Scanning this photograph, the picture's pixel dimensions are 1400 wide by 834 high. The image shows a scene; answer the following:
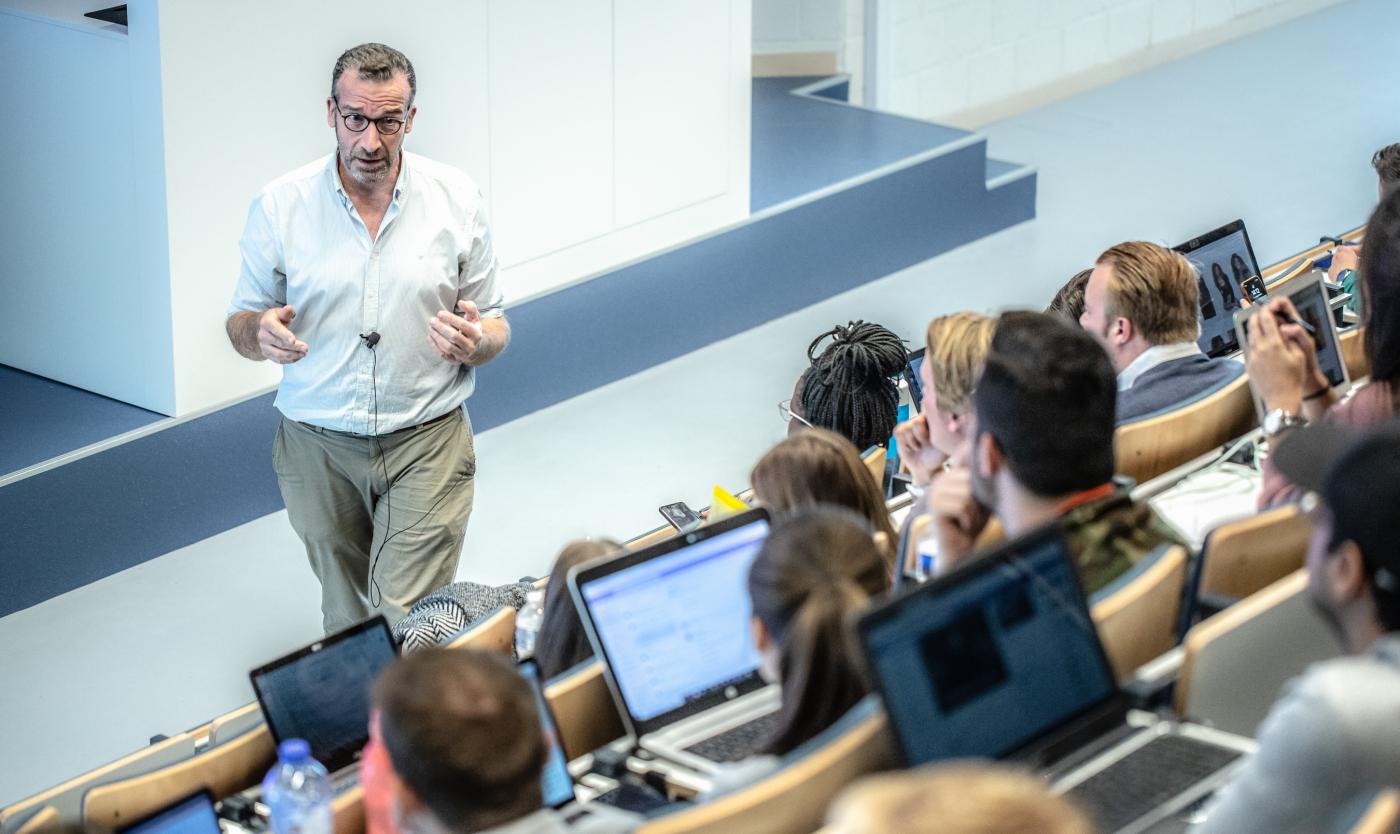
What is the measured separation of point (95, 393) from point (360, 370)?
163 centimetres

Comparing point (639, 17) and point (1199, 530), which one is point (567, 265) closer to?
point (639, 17)

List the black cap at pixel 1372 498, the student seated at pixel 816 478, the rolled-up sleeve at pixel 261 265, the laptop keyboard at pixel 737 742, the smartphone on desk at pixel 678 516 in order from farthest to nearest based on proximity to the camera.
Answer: the rolled-up sleeve at pixel 261 265 < the smartphone on desk at pixel 678 516 < the student seated at pixel 816 478 < the laptop keyboard at pixel 737 742 < the black cap at pixel 1372 498

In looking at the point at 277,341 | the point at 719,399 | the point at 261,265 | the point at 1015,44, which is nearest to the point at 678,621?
the point at 277,341

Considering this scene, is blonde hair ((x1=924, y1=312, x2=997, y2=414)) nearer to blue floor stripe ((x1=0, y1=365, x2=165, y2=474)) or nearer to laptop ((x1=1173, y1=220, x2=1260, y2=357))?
laptop ((x1=1173, y1=220, x2=1260, y2=357))

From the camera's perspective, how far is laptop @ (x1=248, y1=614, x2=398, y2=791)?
2637 mm

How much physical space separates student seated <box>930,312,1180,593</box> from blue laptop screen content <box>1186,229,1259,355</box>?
177 centimetres

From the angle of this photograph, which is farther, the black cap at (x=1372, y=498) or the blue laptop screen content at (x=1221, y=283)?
the blue laptop screen content at (x=1221, y=283)

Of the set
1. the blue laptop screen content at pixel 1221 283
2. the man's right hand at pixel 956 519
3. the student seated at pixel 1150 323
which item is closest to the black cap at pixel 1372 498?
the man's right hand at pixel 956 519

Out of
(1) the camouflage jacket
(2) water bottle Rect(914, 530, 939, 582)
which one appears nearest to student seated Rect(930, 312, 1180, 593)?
(1) the camouflage jacket

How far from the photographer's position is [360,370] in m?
3.98

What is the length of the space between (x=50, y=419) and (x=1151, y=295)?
3050 millimetres

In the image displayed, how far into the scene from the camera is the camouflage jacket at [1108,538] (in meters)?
2.58

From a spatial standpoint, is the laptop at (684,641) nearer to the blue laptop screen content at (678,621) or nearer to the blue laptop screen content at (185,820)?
the blue laptop screen content at (678,621)

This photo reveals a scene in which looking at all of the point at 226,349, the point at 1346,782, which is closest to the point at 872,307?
the point at 226,349
